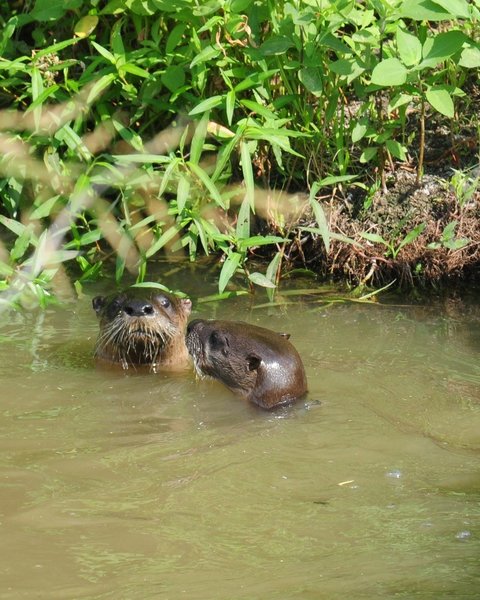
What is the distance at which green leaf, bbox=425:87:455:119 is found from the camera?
4.48m

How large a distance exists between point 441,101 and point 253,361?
1431 mm

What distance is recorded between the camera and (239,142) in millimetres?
4688

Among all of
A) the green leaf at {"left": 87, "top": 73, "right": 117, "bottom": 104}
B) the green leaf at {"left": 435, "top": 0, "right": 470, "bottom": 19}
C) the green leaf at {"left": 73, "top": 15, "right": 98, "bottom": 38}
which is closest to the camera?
the green leaf at {"left": 435, "top": 0, "right": 470, "bottom": 19}

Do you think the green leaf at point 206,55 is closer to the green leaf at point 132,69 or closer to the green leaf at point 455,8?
the green leaf at point 132,69

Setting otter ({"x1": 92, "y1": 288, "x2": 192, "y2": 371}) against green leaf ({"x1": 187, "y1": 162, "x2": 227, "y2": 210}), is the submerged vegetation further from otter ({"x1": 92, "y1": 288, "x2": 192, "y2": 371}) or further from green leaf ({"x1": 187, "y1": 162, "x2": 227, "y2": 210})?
otter ({"x1": 92, "y1": 288, "x2": 192, "y2": 371})

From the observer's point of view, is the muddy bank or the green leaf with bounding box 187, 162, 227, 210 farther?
the muddy bank

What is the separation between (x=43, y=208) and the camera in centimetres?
479

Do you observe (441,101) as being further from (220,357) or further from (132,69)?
(220,357)

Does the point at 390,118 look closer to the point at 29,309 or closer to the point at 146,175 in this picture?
the point at 146,175

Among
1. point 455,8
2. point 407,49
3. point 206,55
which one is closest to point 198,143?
point 206,55

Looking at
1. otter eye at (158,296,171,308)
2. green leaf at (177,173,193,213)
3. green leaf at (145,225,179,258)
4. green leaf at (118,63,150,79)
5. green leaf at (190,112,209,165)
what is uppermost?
green leaf at (118,63,150,79)

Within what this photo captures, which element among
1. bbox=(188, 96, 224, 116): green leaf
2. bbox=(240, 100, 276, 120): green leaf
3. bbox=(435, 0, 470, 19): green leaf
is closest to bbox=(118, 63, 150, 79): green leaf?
bbox=(188, 96, 224, 116): green leaf

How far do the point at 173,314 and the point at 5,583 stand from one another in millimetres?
1997

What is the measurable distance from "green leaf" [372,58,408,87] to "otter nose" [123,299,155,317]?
123 centimetres
